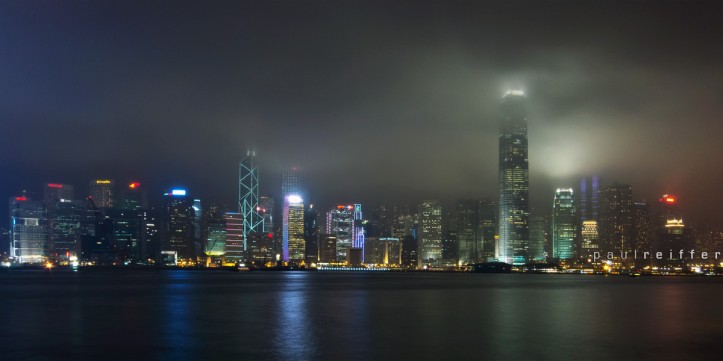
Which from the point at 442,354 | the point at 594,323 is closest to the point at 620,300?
the point at 594,323

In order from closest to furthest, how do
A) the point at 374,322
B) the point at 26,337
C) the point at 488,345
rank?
1. the point at 488,345
2. the point at 26,337
3. the point at 374,322

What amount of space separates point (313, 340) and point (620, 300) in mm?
59048

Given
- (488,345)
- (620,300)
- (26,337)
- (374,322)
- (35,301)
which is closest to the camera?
(488,345)

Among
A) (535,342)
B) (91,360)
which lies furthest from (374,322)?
(91,360)

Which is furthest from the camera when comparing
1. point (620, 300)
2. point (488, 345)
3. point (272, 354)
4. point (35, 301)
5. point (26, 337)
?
point (620, 300)

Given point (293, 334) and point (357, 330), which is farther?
point (357, 330)

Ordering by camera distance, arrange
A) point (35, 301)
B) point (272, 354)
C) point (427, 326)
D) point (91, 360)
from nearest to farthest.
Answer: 1. point (91, 360)
2. point (272, 354)
3. point (427, 326)
4. point (35, 301)

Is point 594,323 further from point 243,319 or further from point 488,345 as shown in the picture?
point 243,319

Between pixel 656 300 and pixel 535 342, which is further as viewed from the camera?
pixel 656 300

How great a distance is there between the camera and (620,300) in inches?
3676

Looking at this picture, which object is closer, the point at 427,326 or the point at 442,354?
the point at 442,354

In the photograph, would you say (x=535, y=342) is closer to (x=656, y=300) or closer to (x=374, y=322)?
(x=374, y=322)

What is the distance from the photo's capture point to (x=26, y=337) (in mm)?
49469

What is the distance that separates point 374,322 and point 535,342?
646 inches
